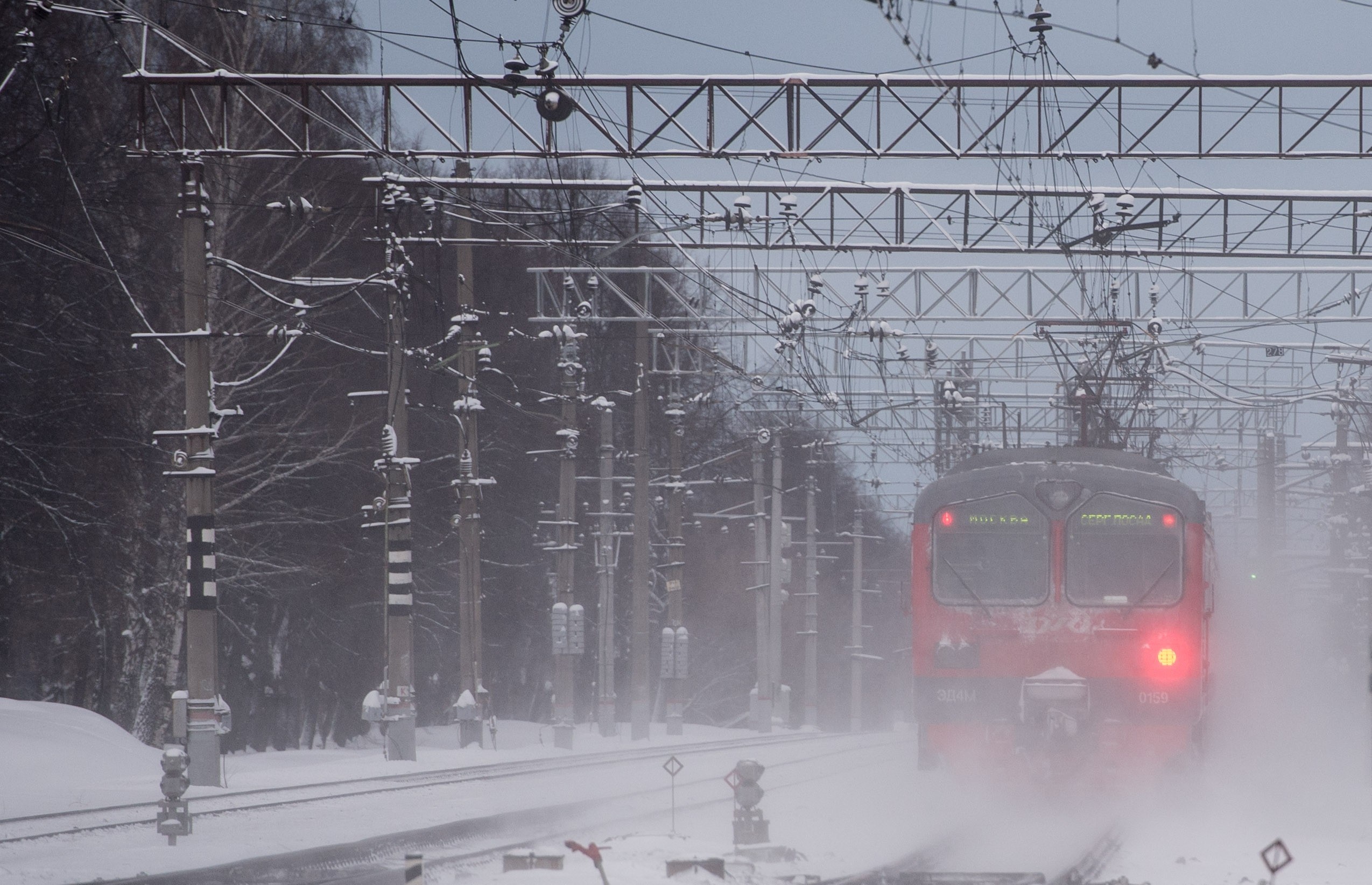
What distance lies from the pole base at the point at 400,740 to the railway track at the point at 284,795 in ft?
3.52

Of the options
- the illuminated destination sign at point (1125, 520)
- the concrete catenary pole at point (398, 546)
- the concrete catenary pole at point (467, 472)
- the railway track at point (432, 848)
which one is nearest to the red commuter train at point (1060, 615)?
the illuminated destination sign at point (1125, 520)

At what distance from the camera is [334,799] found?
59.8ft

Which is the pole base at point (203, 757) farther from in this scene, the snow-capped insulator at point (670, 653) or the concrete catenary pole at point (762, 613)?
the concrete catenary pole at point (762, 613)

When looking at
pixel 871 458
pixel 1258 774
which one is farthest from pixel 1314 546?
pixel 1258 774

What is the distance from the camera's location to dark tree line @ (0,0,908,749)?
23734mm

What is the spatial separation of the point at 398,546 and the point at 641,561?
38.6ft

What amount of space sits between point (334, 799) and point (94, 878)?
20.0ft

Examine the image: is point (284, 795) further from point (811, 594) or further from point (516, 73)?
point (811, 594)

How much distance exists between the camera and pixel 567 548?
3195cm

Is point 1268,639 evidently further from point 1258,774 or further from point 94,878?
point 94,878

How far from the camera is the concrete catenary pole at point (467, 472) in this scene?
1046 inches

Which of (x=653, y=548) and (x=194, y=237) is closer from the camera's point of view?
(x=194, y=237)

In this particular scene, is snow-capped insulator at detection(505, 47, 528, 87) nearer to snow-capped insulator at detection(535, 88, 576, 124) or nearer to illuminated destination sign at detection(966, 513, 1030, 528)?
snow-capped insulator at detection(535, 88, 576, 124)

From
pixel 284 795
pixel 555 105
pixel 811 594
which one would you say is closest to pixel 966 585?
pixel 555 105
